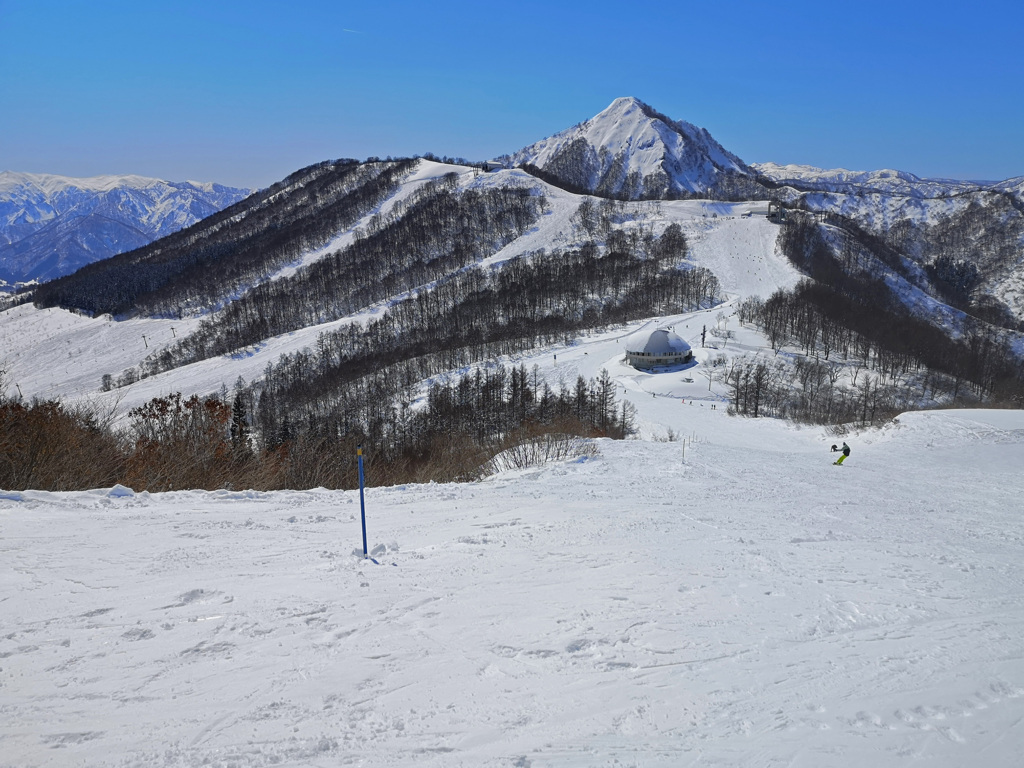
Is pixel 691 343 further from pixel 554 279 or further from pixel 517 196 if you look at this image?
pixel 517 196

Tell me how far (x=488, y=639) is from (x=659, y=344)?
64.1 m

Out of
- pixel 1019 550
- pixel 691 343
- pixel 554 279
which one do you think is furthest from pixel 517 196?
pixel 1019 550

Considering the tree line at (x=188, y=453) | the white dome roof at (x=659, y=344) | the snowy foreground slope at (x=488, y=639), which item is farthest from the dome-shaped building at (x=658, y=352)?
the snowy foreground slope at (x=488, y=639)

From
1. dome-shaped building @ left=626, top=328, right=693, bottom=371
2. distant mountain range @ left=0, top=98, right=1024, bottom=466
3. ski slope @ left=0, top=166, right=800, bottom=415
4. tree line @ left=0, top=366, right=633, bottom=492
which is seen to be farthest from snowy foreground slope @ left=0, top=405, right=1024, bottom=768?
ski slope @ left=0, top=166, right=800, bottom=415

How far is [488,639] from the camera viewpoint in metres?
5.02

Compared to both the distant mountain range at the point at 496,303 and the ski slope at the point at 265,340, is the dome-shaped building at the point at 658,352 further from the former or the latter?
the ski slope at the point at 265,340

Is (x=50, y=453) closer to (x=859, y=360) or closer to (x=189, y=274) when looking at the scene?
(x=859, y=360)

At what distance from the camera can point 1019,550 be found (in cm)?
922

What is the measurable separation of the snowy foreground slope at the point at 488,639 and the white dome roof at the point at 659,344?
57.4m

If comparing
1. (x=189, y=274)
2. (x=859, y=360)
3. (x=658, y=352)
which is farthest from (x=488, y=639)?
(x=189, y=274)

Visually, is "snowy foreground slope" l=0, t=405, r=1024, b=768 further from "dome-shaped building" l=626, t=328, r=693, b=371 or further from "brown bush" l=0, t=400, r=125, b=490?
"dome-shaped building" l=626, t=328, r=693, b=371

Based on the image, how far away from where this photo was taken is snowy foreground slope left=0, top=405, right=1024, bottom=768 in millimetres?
3801

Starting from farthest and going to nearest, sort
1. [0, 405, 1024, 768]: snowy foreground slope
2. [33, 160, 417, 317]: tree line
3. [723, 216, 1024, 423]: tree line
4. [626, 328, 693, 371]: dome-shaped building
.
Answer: [33, 160, 417, 317]: tree line, [626, 328, 693, 371]: dome-shaped building, [723, 216, 1024, 423]: tree line, [0, 405, 1024, 768]: snowy foreground slope

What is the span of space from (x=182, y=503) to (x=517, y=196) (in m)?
177
